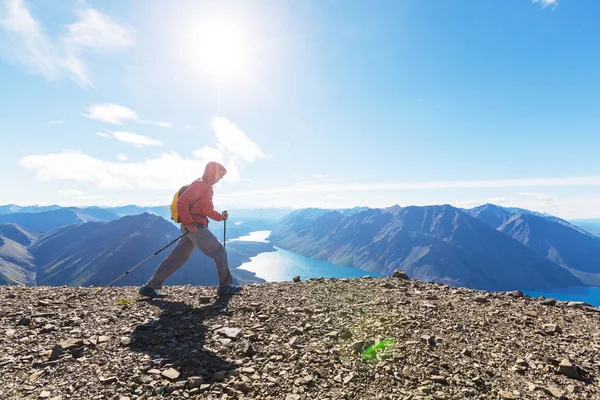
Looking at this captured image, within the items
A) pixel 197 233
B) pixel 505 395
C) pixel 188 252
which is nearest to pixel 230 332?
pixel 197 233

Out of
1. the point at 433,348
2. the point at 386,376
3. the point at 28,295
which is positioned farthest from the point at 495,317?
the point at 28,295

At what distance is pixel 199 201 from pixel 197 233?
44.1 inches

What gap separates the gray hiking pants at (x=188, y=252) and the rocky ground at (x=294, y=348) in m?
1.06

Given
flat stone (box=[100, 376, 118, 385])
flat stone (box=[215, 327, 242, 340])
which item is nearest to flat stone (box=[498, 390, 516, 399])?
flat stone (box=[215, 327, 242, 340])

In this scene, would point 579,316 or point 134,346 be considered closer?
point 134,346

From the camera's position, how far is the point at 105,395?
176 inches

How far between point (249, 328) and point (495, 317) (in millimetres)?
6480

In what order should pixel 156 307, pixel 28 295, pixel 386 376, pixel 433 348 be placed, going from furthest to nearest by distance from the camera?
pixel 28 295 → pixel 156 307 → pixel 433 348 → pixel 386 376

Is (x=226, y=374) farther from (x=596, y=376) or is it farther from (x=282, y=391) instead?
(x=596, y=376)

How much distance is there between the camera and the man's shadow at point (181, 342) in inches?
212

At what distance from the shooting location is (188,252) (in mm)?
10875

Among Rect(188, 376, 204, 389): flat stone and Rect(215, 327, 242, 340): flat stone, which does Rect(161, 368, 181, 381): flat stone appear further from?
Rect(215, 327, 242, 340): flat stone

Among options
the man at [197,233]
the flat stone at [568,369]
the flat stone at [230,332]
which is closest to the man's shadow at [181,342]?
the flat stone at [230,332]

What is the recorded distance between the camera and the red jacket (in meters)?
10.1
